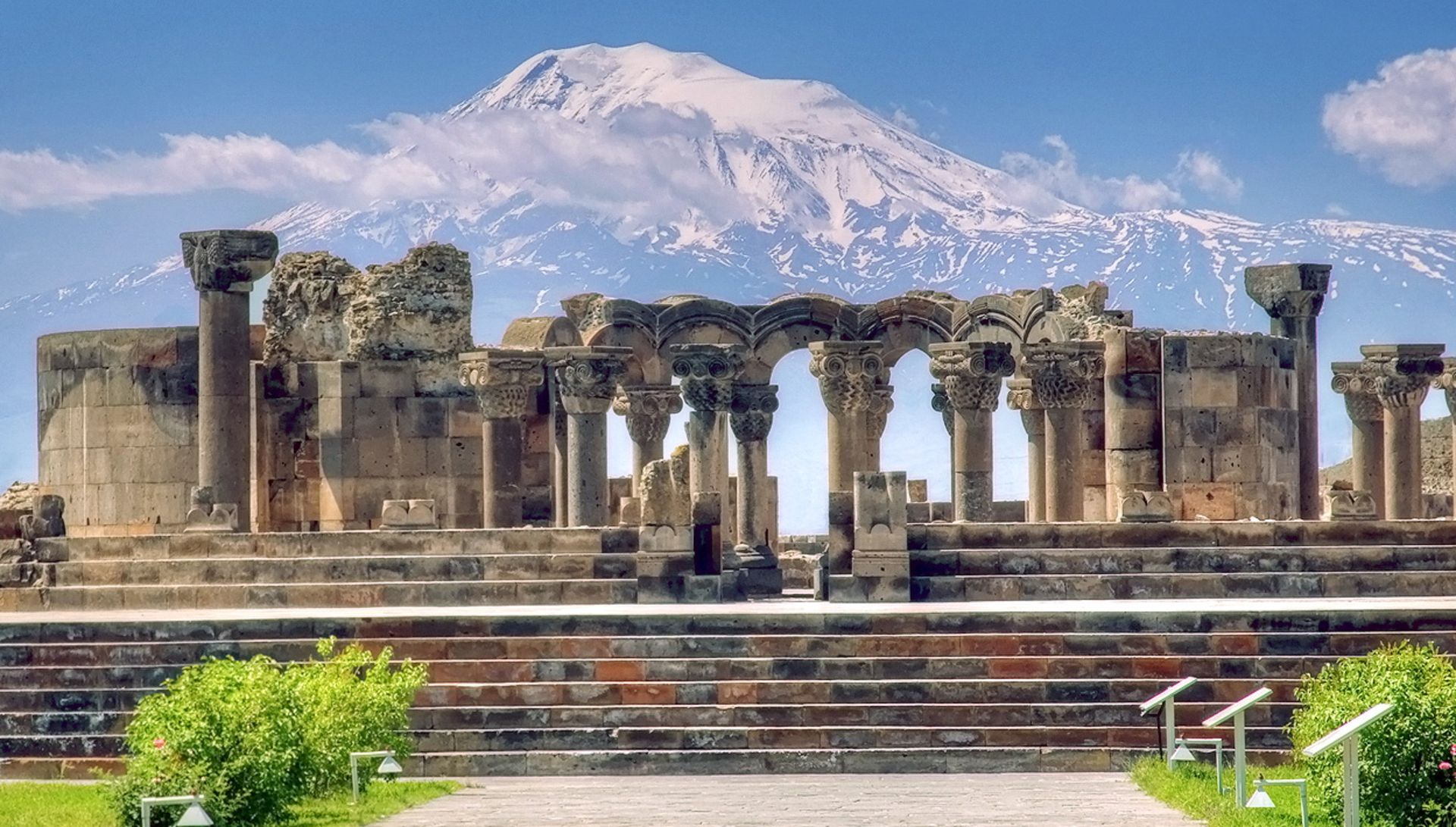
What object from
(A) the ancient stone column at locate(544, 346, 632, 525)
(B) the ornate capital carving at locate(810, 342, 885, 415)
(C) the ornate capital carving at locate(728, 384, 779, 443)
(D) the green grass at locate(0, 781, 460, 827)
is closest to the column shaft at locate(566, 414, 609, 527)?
(A) the ancient stone column at locate(544, 346, 632, 525)

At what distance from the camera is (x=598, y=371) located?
118 feet

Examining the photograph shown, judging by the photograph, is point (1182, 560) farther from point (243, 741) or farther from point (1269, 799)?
point (243, 741)

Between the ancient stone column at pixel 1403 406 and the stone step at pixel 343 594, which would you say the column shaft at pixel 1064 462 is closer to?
the ancient stone column at pixel 1403 406

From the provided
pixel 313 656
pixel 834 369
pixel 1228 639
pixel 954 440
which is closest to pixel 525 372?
pixel 834 369

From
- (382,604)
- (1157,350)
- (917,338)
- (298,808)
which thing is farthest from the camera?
(917,338)

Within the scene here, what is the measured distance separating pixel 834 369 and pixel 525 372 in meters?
4.40

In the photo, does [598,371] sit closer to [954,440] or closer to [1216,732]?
[954,440]

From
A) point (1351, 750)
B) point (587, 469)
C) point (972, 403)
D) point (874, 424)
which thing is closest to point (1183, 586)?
point (972, 403)

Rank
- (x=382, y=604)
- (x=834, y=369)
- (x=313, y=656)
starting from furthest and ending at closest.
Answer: (x=834, y=369) < (x=382, y=604) < (x=313, y=656)

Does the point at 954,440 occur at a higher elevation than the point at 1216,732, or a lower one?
higher

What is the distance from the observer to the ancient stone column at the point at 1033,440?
1543 inches

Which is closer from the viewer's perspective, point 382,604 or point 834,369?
point 382,604

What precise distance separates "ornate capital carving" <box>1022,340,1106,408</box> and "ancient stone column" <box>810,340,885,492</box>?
2.93 m

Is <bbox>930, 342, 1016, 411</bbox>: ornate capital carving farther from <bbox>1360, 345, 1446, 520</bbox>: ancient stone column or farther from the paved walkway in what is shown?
the paved walkway
